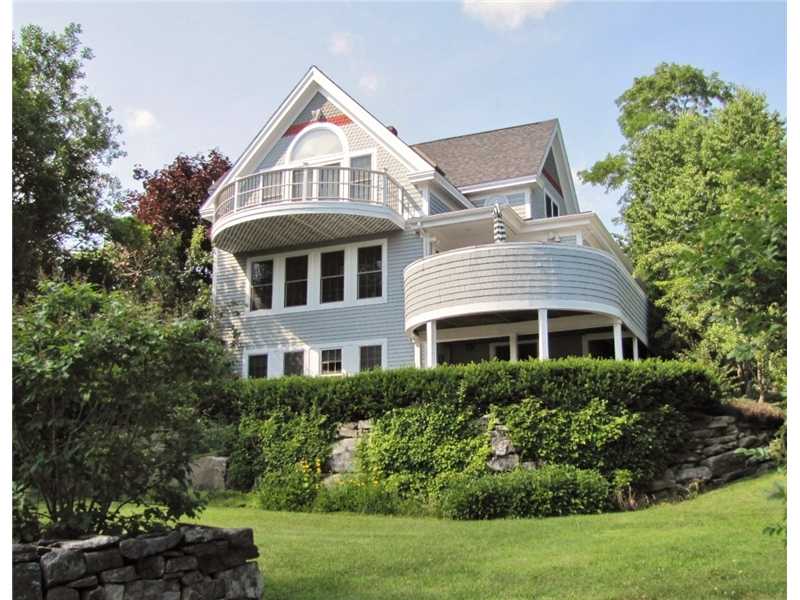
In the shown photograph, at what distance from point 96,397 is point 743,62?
5929 mm

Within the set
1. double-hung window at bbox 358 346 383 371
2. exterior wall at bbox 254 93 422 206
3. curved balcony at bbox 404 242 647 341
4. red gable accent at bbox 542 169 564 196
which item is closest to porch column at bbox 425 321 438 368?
curved balcony at bbox 404 242 647 341

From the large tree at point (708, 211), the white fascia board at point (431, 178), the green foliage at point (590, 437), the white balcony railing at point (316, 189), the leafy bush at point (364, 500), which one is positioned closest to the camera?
the large tree at point (708, 211)

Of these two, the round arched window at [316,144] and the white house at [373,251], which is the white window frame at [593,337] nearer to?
the white house at [373,251]

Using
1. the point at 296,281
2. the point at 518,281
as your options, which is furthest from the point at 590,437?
the point at 296,281

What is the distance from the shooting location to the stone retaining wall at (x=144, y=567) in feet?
18.9

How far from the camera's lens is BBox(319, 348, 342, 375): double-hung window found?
21.3 meters

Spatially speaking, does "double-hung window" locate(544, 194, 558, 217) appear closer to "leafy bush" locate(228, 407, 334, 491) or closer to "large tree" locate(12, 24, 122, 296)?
"leafy bush" locate(228, 407, 334, 491)

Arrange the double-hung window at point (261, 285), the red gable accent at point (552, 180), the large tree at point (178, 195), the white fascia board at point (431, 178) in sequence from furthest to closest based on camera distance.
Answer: the large tree at point (178, 195)
the red gable accent at point (552, 180)
the double-hung window at point (261, 285)
the white fascia board at point (431, 178)

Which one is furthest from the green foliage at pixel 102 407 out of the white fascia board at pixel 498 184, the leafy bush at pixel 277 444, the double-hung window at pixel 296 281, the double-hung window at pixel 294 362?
the white fascia board at pixel 498 184

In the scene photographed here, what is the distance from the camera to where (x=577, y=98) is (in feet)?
38.3

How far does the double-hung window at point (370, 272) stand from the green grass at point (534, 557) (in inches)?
372

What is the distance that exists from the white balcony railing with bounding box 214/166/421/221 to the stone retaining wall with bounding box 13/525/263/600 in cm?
1395

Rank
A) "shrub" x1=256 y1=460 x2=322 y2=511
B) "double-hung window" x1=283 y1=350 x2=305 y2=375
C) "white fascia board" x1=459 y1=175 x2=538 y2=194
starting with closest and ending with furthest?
"shrub" x1=256 y1=460 x2=322 y2=511, "double-hung window" x1=283 y1=350 x2=305 y2=375, "white fascia board" x1=459 y1=175 x2=538 y2=194

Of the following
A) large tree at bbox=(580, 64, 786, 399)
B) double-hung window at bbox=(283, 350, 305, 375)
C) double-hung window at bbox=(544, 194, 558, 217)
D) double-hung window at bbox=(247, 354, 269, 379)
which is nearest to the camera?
large tree at bbox=(580, 64, 786, 399)
